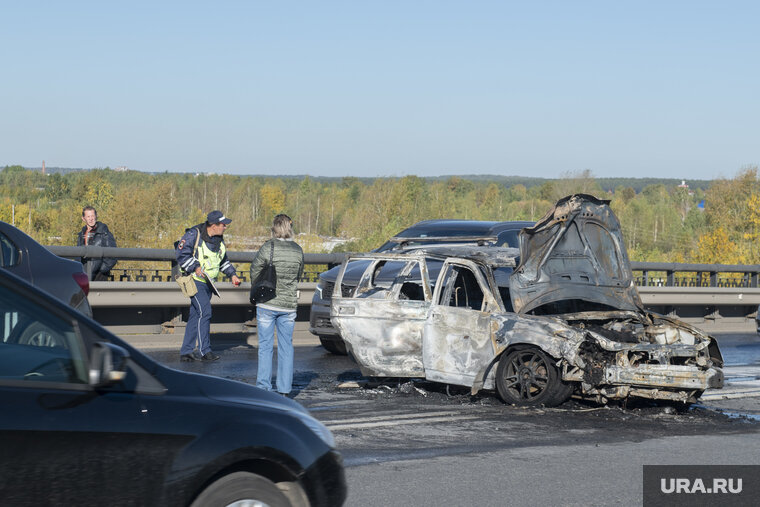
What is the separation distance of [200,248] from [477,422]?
5.16m

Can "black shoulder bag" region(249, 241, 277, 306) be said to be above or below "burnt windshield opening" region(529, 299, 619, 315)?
above

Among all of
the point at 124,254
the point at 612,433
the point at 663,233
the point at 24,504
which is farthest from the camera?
the point at 663,233

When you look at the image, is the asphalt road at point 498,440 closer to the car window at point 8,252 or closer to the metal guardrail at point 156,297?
the metal guardrail at point 156,297

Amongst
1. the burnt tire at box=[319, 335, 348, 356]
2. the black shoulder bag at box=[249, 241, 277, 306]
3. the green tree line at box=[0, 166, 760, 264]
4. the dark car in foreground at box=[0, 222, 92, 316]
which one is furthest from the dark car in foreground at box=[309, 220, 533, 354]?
the green tree line at box=[0, 166, 760, 264]

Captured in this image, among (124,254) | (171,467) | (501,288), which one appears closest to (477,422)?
(501,288)

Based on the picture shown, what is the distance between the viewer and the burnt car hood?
10453 millimetres

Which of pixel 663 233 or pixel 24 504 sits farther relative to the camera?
pixel 663 233

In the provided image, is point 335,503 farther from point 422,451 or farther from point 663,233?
point 663,233

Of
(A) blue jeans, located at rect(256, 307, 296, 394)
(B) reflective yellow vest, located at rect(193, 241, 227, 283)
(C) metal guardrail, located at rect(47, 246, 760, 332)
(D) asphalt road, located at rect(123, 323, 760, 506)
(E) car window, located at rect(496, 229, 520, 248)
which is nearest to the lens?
(D) asphalt road, located at rect(123, 323, 760, 506)

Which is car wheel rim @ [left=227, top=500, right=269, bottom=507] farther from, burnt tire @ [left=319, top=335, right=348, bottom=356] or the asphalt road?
burnt tire @ [left=319, top=335, right=348, bottom=356]

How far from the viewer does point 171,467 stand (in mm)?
4023

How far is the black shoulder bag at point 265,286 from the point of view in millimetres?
10039

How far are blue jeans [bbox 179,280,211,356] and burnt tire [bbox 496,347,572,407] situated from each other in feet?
14.4

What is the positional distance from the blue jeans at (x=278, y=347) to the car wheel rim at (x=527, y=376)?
2.23 m
